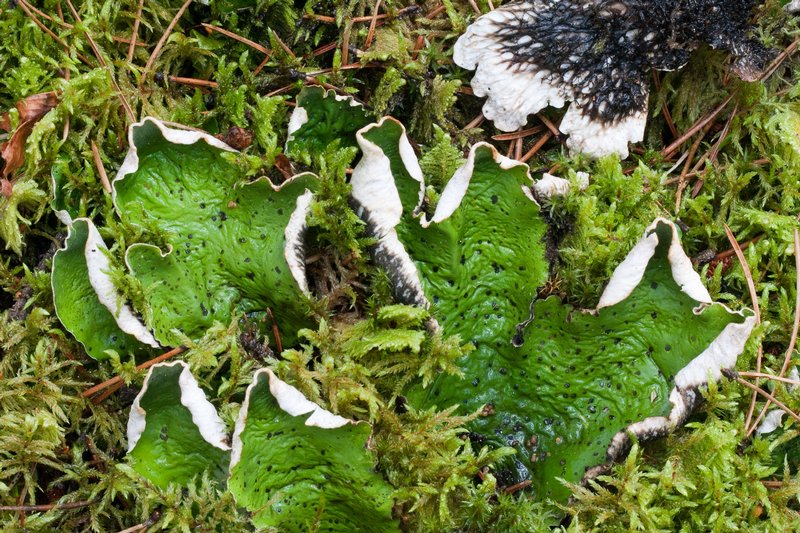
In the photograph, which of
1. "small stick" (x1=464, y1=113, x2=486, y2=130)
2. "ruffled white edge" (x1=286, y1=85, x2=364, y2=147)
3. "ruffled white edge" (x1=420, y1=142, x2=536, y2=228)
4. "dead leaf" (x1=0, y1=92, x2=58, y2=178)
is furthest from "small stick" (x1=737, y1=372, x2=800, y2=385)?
"dead leaf" (x1=0, y1=92, x2=58, y2=178)

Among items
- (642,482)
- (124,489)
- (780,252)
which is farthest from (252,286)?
(780,252)

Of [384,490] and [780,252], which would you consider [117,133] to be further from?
[780,252]

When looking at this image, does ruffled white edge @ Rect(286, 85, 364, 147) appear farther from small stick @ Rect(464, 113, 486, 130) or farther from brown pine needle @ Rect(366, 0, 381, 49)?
small stick @ Rect(464, 113, 486, 130)

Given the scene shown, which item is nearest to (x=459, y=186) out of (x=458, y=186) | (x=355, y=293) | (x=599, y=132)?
(x=458, y=186)

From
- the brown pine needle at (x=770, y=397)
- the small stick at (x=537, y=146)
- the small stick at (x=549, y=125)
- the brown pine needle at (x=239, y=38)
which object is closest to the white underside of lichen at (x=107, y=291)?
the brown pine needle at (x=239, y=38)

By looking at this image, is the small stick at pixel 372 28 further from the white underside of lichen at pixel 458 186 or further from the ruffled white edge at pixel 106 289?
the ruffled white edge at pixel 106 289

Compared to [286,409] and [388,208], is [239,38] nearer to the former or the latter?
[388,208]
